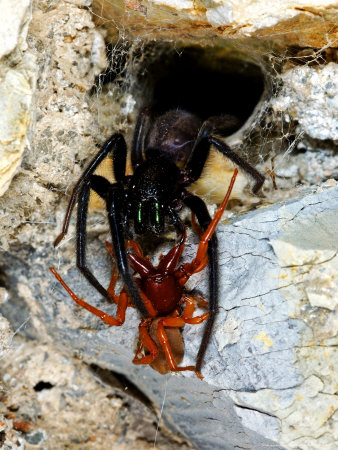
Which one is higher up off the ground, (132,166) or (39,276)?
(132,166)

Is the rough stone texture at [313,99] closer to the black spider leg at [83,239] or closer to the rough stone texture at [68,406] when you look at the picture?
the black spider leg at [83,239]

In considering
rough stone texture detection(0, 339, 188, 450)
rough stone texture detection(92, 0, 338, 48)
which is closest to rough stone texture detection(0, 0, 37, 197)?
rough stone texture detection(92, 0, 338, 48)

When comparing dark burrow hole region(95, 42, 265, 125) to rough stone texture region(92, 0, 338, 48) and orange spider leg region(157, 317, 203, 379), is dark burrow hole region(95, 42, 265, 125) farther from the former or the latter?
orange spider leg region(157, 317, 203, 379)

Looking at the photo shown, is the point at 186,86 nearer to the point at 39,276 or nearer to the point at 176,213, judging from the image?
the point at 176,213

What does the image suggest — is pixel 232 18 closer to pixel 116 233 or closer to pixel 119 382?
pixel 116 233

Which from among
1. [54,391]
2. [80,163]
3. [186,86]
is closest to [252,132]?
[186,86]
